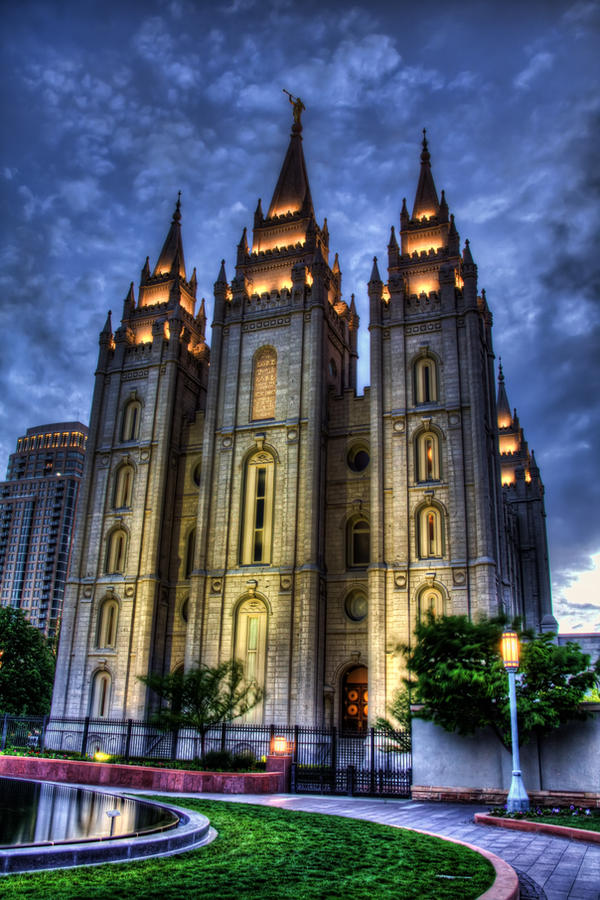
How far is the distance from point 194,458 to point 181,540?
4.38 m

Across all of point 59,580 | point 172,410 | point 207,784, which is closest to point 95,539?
point 172,410

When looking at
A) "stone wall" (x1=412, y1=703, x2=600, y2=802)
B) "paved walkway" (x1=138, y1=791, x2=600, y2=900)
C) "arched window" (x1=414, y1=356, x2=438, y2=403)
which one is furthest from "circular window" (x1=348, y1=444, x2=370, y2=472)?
"paved walkway" (x1=138, y1=791, x2=600, y2=900)

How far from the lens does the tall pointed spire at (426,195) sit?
131ft

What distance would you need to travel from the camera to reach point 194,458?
3962cm

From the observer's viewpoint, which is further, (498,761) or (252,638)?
(252,638)

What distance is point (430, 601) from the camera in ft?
101

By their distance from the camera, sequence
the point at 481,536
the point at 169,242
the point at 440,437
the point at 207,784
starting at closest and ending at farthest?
the point at 207,784 → the point at 481,536 → the point at 440,437 → the point at 169,242

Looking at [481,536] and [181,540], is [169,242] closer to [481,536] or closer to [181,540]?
[181,540]

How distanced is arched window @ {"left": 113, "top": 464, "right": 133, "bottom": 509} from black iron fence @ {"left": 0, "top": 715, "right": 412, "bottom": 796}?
35.0 ft

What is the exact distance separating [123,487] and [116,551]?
11.2 feet

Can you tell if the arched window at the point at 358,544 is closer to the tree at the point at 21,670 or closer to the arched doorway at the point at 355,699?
the arched doorway at the point at 355,699

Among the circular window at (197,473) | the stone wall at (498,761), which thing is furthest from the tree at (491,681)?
the circular window at (197,473)

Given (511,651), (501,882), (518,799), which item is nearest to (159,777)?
(518,799)

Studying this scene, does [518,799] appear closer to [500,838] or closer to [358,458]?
[500,838]
